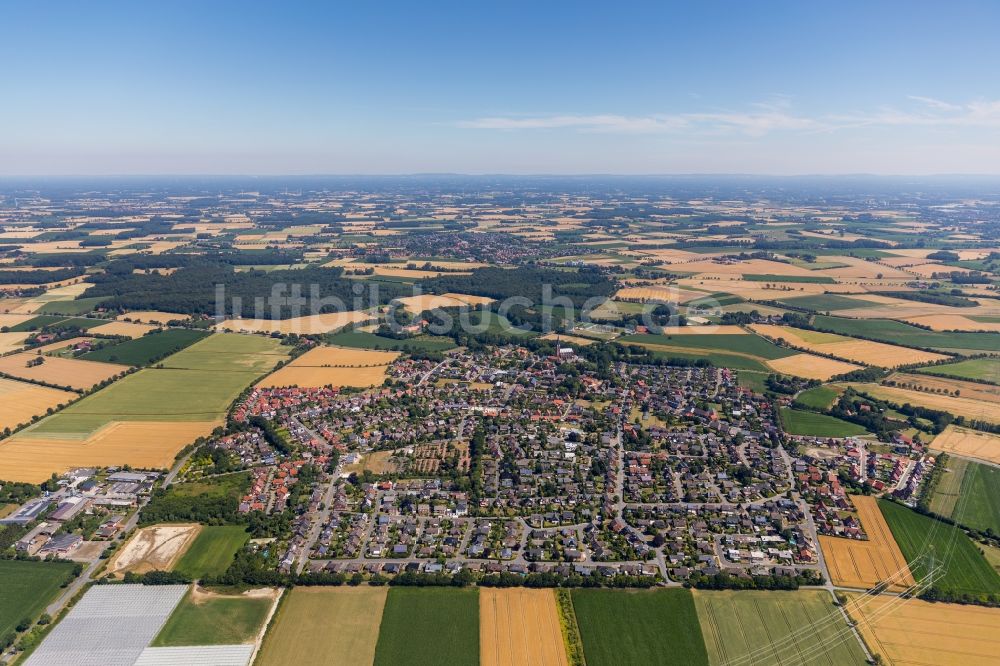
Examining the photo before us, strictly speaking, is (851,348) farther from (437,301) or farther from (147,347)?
(147,347)

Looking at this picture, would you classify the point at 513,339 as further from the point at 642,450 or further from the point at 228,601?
the point at 228,601

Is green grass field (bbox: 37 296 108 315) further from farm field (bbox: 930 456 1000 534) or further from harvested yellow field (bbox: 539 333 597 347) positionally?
farm field (bbox: 930 456 1000 534)

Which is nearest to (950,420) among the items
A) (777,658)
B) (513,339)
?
(777,658)

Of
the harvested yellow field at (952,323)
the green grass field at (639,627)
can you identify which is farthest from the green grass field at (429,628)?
the harvested yellow field at (952,323)

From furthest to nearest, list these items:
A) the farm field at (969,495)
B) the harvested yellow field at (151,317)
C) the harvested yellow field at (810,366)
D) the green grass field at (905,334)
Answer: the harvested yellow field at (151,317) < the green grass field at (905,334) < the harvested yellow field at (810,366) < the farm field at (969,495)

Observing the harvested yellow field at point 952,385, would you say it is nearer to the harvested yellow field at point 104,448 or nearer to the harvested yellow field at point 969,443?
the harvested yellow field at point 969,443

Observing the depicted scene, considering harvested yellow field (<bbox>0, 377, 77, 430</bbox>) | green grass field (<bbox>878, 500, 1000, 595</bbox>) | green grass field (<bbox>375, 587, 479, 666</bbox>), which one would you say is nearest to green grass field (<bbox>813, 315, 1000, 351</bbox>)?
green grass field (<bbox>878, 500, 1000, 595</bbox>)

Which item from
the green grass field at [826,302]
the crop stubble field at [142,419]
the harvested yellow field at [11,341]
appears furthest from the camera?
the green grass field at [826,302]

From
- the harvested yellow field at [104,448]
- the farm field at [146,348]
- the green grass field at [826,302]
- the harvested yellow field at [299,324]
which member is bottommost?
the harvested yellow field at [104,448]
